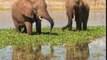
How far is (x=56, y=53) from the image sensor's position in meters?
13.0

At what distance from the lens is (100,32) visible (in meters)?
19.0

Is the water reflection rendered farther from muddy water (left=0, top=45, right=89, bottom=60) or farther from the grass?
the grass

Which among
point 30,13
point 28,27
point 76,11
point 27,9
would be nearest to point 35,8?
point 30,13

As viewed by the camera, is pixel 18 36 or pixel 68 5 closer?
pixel 18 36

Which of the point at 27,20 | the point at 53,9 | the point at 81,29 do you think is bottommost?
the point at 53,9

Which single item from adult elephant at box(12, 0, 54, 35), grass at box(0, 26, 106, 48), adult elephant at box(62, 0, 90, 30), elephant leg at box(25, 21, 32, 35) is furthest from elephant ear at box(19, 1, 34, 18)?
adult elephant at box(62, 0, 90, 30)

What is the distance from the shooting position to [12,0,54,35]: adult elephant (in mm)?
16366

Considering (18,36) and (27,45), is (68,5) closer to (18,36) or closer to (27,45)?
(18,36)

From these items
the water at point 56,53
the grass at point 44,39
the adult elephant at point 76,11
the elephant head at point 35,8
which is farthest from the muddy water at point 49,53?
the adult elephant at point 76,11

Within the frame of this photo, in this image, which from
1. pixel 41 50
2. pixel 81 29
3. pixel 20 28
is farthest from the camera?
pixel 81 29

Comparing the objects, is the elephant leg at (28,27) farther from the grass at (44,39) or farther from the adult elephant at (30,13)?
the grass at (44,39)

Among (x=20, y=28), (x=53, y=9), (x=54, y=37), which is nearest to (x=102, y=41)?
(x=54, y=37)

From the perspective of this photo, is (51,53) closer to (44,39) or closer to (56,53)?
(56,53)

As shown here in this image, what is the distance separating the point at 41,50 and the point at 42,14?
303 cm
